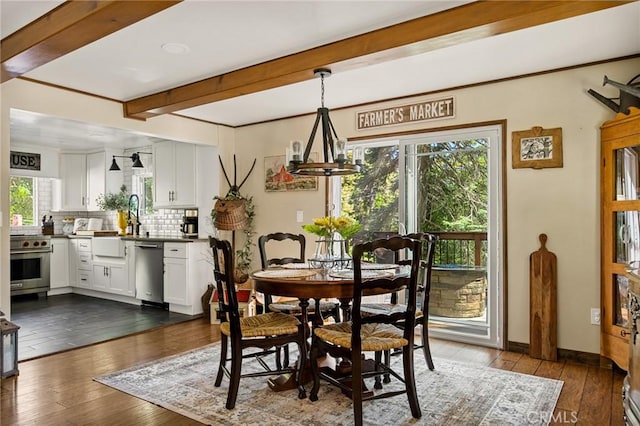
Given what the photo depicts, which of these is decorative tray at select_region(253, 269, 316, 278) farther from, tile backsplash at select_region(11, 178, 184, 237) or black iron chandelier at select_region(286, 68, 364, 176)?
tile backsplash at select_region(11, 178, 184, 237)

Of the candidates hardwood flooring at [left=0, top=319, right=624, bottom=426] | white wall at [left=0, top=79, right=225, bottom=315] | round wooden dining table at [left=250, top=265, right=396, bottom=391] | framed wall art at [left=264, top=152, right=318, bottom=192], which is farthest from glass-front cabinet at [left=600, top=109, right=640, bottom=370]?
white wall at [left=0, top=79, right=225, bottom=315]

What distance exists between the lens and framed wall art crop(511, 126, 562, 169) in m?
3.60

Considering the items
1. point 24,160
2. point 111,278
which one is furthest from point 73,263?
point 24,160

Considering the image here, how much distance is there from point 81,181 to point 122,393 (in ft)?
17.2

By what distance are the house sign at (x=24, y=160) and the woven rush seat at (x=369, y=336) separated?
5.85m

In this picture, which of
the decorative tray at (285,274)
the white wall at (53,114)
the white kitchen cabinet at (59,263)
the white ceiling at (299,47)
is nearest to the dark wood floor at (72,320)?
the white kitchen cabinet at (59,263)

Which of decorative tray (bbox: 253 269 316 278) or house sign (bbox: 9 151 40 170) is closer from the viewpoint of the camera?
decorative tray (bbox: 253 269 316 278)

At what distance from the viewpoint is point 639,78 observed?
10.7ft

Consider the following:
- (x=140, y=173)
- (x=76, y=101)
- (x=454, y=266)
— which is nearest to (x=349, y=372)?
(x=454, y=266)

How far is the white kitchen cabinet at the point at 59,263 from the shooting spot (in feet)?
21.4

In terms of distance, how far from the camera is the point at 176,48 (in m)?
3.10

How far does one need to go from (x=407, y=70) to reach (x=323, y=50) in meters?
0.87

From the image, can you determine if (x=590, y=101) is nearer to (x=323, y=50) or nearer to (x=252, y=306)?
(x=323, y=50)

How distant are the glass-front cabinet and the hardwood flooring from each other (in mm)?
307
